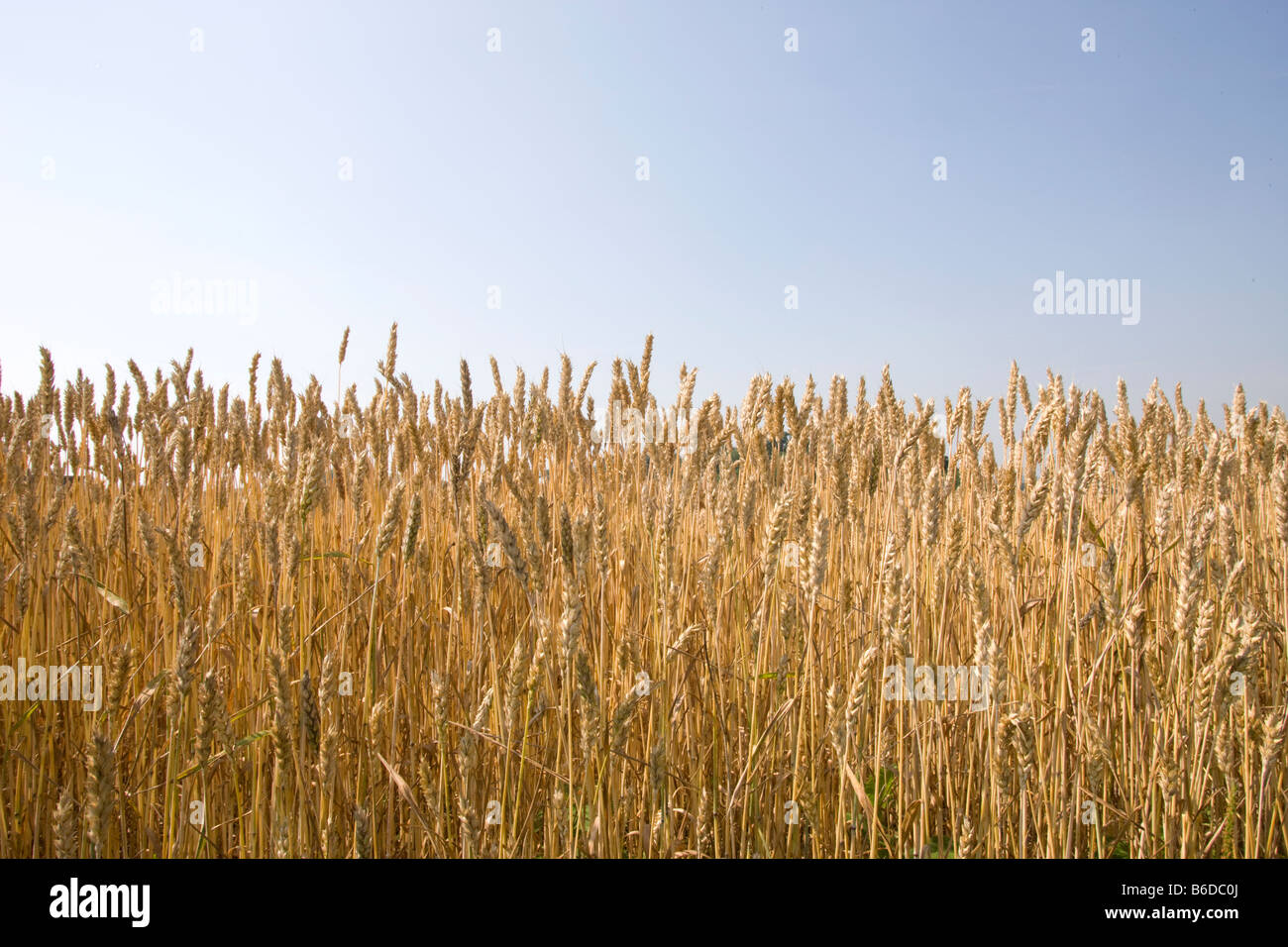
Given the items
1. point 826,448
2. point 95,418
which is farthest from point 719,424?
point 95,418

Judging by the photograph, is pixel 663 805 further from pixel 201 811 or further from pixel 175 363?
pixel 175 363

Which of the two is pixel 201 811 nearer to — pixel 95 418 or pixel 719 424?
pixel 719 424

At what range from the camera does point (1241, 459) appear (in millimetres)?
3092

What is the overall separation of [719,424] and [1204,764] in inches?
60.8

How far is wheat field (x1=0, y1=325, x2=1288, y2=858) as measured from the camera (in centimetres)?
115

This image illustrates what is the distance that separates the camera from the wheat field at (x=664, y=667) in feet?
3.76

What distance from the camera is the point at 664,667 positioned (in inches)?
50.4

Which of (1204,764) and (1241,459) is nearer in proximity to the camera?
(1204,764)
